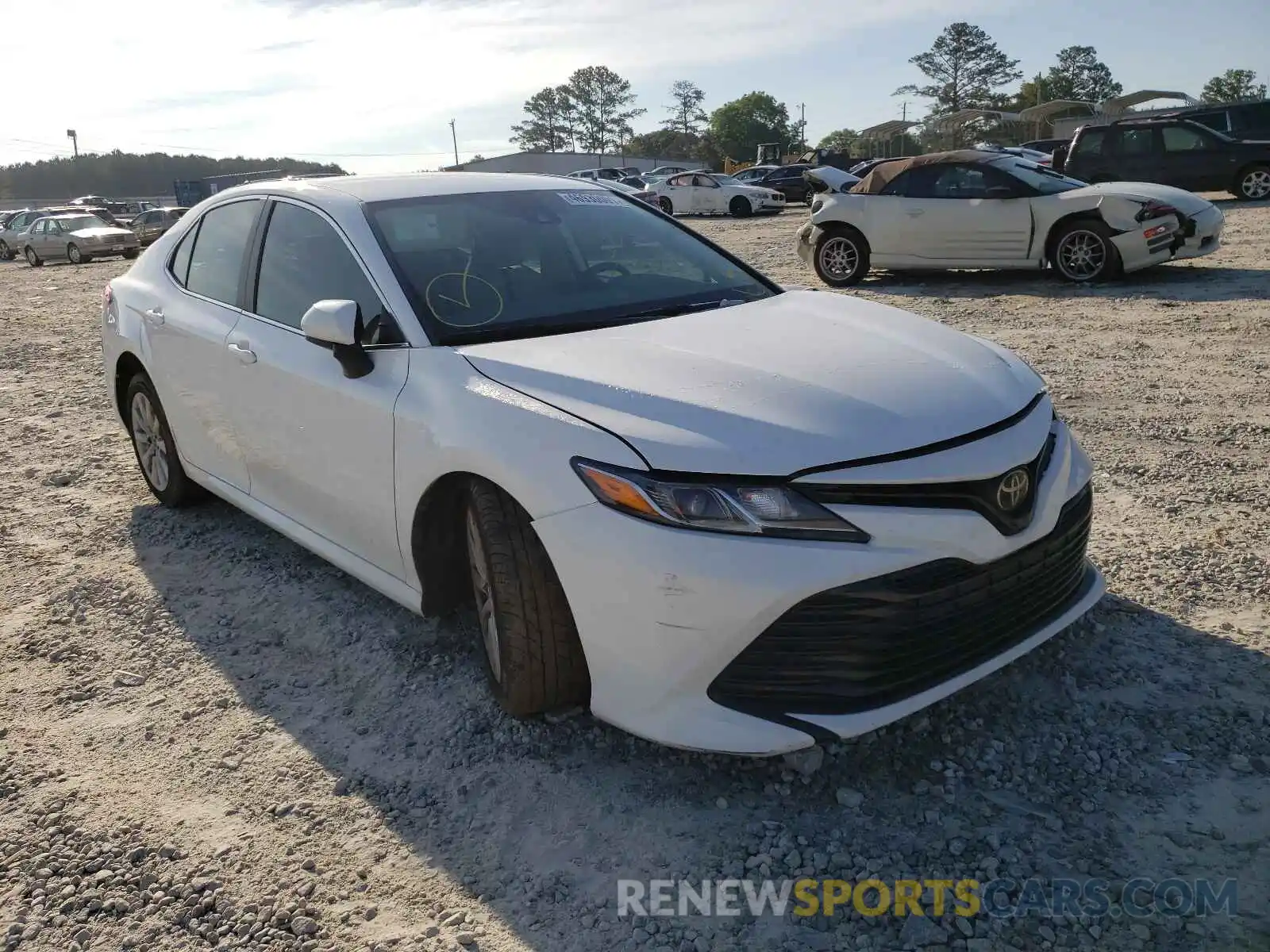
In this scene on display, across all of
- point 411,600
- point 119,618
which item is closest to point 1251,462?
point 411,600

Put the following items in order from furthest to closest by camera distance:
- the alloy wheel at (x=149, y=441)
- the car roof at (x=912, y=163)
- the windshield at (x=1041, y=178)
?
the car roof at (x=912, y=163), the windshield at (x=1041, y=178), the alloy wheel at (x=149, y=441)

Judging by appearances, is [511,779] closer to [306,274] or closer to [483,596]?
[483,596]

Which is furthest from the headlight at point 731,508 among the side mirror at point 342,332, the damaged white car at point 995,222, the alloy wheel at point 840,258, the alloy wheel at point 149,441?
the alloy wheel at point 840,258

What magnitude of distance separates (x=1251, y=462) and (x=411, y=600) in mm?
3846

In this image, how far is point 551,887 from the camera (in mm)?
2295

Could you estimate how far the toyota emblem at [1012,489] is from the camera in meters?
2.42

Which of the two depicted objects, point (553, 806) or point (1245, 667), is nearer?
point (553, 806)

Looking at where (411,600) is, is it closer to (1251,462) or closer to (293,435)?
(293,435)

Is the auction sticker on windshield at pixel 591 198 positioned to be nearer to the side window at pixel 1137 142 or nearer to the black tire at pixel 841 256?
the black tire at pixel 841 256

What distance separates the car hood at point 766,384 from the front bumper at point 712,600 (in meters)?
0.17

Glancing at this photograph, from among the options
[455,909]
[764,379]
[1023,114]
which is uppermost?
[1023,114]

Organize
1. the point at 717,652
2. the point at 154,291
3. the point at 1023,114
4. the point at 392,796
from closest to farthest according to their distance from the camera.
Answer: the point at 717,652
the point at 392,796
the point at 154,291
the point at 1023,114

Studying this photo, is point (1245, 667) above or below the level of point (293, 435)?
below

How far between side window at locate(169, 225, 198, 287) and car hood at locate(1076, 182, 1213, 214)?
8.58m
